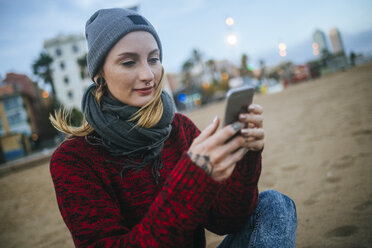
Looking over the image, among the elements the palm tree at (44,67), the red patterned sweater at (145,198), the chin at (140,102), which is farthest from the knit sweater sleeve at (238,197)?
the palm tree at (44,67)

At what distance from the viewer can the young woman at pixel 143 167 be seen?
82 centimetres

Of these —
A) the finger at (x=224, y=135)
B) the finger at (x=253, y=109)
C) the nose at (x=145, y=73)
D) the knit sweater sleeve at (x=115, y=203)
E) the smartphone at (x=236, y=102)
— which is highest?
the nose at (x=145, y=73)

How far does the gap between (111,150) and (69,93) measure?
4462 cm

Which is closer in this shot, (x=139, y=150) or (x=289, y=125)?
(x=139, y=150)

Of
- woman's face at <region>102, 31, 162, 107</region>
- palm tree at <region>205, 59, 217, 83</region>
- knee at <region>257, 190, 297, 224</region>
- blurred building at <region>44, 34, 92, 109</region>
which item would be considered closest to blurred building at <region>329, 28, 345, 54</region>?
palm tree at <region>205, 59, 217, 83</region>

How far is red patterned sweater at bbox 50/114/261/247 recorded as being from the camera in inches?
31.6

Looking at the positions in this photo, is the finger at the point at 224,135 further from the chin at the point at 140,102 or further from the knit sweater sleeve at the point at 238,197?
the chin at the point at 140,102

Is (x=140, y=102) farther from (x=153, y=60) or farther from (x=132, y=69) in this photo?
(x=153, y=60)

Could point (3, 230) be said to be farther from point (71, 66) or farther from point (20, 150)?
point (71, 66)

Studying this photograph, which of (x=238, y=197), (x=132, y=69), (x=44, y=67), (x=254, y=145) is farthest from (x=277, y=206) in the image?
(x=44, y=67)

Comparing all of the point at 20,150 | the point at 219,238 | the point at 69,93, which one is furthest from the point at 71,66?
the point at 219,238

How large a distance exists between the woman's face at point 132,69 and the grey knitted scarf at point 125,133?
0.26ft

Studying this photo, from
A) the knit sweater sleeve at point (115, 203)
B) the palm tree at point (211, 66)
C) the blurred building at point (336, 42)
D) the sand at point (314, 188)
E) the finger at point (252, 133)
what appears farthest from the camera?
the blurred building at point (336, 42)

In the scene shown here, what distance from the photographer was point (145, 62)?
4.57ft
